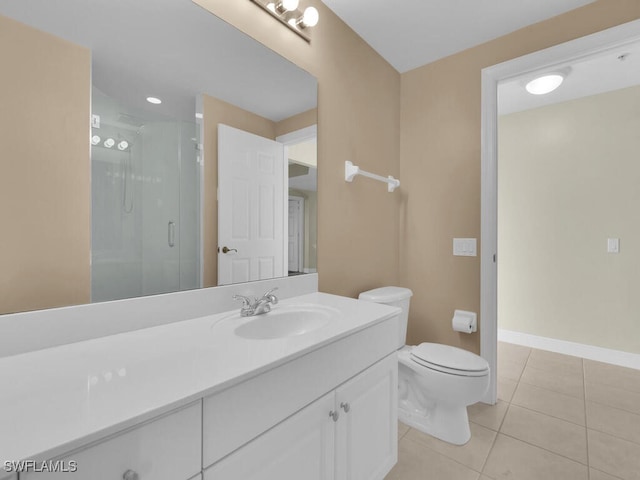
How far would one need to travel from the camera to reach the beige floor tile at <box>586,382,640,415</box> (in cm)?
186

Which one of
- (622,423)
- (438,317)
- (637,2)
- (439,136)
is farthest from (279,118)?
(622,423)

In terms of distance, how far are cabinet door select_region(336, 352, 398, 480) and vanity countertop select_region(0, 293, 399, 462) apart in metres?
0.24

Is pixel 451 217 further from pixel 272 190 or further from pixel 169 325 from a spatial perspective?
pixel 169 325

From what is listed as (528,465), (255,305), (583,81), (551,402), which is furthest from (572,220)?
(255,305)

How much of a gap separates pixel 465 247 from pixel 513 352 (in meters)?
1.50

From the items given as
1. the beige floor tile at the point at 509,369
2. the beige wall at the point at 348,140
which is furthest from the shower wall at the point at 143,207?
the beige floor tile at the point at 509,369

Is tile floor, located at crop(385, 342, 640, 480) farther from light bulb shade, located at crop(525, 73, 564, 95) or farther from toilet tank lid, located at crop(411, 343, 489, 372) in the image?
light bulb shade, located at crop(525, 73, 564, 95)

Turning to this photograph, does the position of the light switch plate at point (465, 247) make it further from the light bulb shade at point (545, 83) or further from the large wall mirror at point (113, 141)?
the large wall mirror at point (113, 141)

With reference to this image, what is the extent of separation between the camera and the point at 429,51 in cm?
204

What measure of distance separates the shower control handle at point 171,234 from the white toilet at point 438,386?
3.58 feet

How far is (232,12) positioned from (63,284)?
123cm

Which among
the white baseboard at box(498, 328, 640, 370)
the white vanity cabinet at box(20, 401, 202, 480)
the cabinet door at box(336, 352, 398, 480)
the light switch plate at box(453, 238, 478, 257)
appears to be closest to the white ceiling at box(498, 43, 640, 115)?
the light switch plate at box(453, 238, 478, 257)

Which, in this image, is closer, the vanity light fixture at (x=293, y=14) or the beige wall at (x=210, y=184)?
the beige wall at (x=210, y=184)

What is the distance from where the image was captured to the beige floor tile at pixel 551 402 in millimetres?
1775
